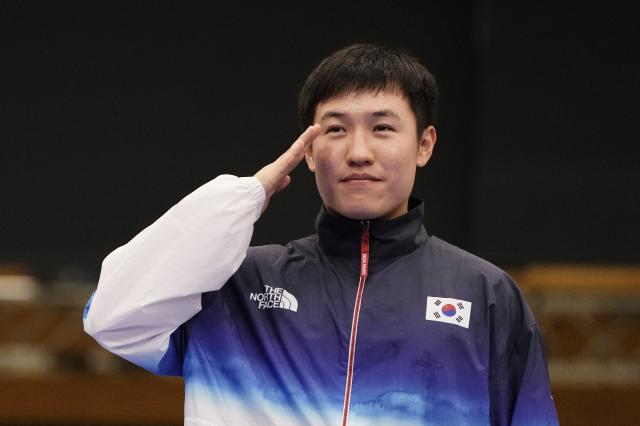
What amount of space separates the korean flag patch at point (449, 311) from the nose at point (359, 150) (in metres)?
0.32

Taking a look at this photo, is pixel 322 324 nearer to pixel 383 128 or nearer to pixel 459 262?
pixel 459 262

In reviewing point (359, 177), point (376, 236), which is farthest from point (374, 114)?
point (376, 236)

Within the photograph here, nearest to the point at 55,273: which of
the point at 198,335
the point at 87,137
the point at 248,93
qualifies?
the point at 87,137

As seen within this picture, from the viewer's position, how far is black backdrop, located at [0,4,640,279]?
5.79 metres

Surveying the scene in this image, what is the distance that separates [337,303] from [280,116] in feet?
13.0

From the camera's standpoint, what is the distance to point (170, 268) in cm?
199

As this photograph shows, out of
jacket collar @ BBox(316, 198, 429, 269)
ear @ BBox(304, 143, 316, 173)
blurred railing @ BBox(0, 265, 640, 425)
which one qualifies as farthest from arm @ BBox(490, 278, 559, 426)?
blurred railing @ BBox(0, 265, 640, 425)

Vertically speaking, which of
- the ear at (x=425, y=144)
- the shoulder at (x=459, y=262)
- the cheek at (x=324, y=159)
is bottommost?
the shoulder at (x=459, y=262)

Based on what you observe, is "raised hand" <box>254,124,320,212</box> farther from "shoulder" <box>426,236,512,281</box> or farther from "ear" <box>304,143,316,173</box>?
"shoulder" <box>426,236,512,281</box>

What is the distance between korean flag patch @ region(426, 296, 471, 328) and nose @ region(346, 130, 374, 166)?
316 millimetres

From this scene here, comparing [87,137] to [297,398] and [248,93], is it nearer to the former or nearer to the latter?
[248,93]

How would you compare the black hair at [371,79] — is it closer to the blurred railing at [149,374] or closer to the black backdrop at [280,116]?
the blurred railing at [149,374]

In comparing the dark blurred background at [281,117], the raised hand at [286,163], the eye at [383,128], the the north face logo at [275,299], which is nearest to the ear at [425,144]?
the eye at [383,128]

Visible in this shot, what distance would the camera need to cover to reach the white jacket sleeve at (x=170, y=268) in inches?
78.0
